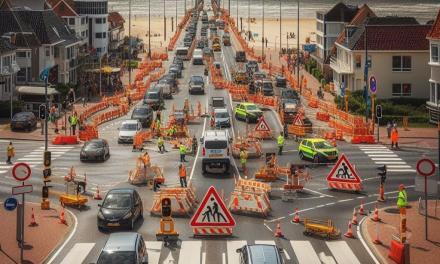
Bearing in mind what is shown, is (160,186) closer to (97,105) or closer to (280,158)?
(280,158)

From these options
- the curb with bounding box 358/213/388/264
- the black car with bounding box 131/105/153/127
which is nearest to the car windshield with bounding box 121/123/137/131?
the black car with bounding box 131/105/153/127

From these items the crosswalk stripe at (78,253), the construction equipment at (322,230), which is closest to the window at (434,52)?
the construction equipment at (322,230)

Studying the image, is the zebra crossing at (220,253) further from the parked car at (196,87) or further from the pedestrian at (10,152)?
the parked car at (196,87)

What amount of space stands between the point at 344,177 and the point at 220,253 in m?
12.6

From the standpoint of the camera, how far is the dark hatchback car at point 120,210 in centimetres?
3334

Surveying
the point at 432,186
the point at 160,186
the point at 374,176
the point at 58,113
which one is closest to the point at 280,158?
the point at 374,176

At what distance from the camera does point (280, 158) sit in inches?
2034

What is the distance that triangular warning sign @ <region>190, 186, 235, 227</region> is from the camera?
30.0 meters

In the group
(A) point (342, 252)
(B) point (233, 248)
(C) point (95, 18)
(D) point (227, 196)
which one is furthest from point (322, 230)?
(C) point (95, 18)

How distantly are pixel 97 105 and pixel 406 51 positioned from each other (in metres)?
30.0

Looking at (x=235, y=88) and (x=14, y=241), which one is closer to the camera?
(x=14, y=241)

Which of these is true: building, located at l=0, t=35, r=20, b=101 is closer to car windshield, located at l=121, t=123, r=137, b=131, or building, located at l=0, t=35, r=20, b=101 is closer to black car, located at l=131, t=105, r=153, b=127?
black car, located at l=131, t=105, r=153, b=127

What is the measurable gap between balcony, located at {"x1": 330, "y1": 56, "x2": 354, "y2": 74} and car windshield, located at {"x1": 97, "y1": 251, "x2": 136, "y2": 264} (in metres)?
59.9

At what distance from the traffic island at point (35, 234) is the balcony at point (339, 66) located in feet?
168
